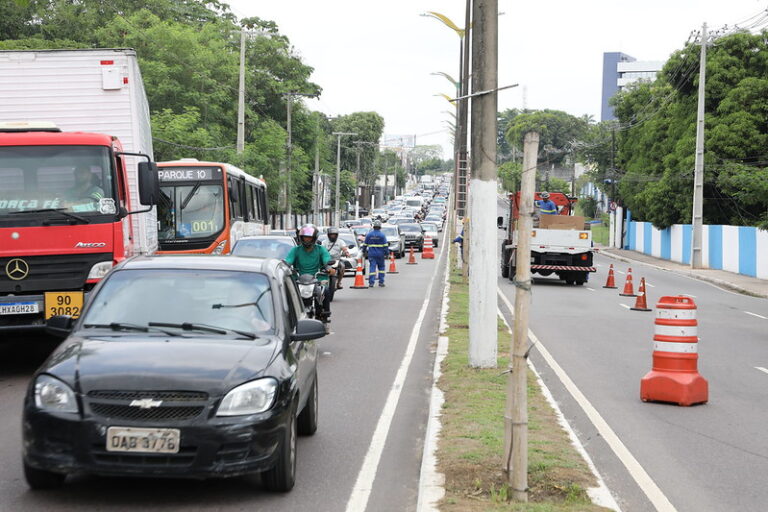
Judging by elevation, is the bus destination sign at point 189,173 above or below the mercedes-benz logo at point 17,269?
above

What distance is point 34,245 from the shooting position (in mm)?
11961

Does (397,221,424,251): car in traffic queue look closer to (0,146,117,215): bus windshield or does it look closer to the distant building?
(0,146,117,215): bus windshield

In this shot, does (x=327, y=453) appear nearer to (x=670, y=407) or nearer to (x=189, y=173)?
(x=670, y=407)

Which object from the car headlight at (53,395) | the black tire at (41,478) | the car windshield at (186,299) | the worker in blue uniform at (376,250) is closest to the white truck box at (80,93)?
the car windshield at (186,299)

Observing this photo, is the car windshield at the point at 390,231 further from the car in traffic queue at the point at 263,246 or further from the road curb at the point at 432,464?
the road curb at the point at 432,464

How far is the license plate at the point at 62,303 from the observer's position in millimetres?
11984

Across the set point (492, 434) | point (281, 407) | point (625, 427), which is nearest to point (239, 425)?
point (281, 407)

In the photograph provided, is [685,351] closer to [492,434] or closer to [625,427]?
[625,427]

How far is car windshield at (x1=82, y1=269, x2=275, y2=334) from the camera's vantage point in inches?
283

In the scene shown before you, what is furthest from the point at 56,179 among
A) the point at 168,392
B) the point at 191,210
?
the point at 191,210

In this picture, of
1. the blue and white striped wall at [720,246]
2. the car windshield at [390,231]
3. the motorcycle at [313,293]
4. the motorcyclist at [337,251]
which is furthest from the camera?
the car windshield at [390,231]

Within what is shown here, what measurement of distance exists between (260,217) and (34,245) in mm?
20196

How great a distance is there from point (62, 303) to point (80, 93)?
373 cm

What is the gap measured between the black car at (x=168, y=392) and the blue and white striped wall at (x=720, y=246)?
3666cm
